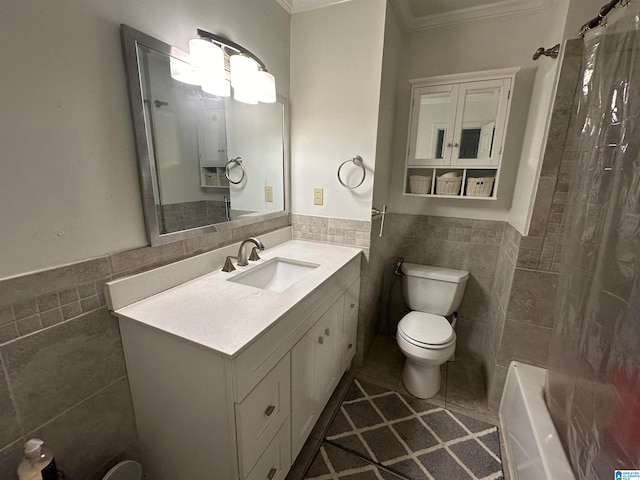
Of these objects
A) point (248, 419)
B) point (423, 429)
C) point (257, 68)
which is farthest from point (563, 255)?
point (257, 68)

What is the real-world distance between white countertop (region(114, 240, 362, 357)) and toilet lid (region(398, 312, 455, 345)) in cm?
72

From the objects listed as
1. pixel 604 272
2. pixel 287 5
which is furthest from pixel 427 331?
pixel 287 5

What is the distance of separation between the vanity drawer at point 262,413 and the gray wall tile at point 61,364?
53 centimetres

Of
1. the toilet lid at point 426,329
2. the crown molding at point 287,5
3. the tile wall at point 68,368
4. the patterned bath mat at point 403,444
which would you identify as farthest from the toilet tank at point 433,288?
the crown molding at point 287,5

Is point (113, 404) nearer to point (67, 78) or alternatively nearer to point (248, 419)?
point (248, 419)

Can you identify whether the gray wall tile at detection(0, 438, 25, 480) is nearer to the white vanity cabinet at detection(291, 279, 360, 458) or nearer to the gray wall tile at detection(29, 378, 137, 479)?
the gray wall tile at detection(29, 378, 137, 479)

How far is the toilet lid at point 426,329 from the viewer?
62.4 inches

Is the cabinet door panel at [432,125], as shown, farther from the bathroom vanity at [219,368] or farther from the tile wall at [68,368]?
the tile wall at [68,368]

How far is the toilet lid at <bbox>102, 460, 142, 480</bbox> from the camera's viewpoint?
92 centimetres

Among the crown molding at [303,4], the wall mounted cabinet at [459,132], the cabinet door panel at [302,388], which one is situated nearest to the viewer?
the cabinet door panel at [302,388]

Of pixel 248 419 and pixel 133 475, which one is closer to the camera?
pixel 248 419

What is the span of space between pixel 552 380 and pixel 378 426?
2.88 feet

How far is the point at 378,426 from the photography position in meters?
1.50

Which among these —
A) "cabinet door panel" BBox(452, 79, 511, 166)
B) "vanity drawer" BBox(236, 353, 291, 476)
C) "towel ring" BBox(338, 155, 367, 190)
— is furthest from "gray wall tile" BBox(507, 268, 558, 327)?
"vanity drawer" BBox(236, 353, 291, 476)
